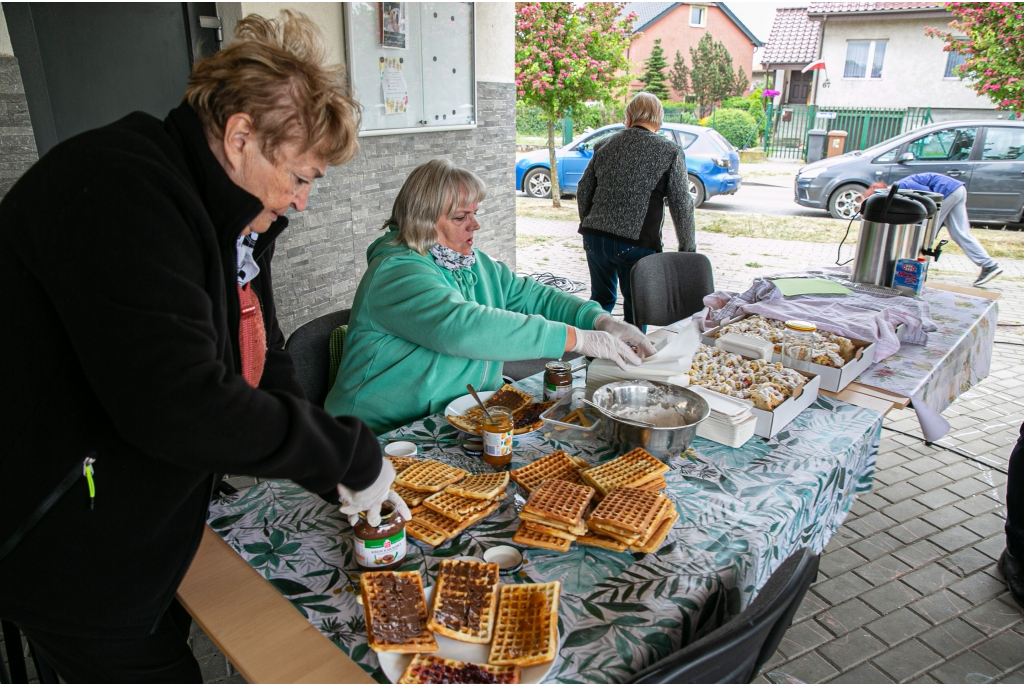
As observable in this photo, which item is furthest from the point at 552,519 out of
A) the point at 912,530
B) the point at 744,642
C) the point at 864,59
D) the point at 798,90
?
the point at 798,90

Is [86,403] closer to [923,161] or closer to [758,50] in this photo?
[923,161]

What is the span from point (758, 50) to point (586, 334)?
33.5m

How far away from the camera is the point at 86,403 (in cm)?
117

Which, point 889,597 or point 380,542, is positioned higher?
point 380,542

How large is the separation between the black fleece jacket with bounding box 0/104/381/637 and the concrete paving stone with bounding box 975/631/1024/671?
2.59 m

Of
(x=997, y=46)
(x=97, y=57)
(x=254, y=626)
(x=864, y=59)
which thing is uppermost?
(x=864, y=59)

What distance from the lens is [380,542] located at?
4.58 ft

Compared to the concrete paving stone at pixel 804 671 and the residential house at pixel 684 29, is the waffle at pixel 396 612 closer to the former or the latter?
the concrete paving stone at pixel 804 671

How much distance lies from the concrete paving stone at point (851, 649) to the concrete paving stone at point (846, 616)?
36 millimetres

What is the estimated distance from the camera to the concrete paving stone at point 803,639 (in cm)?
256

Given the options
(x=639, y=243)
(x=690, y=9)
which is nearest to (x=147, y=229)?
(x=639, y=243)

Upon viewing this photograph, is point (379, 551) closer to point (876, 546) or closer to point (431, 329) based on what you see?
point (431, 329)

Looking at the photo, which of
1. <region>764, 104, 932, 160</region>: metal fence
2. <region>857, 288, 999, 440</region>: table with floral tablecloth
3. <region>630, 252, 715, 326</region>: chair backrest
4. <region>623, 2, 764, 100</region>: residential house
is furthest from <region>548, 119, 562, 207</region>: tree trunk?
<region>623, 2, 764, 100</region>: residential house

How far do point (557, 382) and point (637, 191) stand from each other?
259 cm
